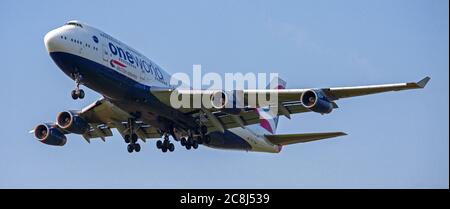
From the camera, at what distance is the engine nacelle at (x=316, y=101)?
41.4 m

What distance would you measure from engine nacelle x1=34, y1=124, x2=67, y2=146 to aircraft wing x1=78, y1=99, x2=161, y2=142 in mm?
2015

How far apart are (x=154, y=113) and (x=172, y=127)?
266 centimetres

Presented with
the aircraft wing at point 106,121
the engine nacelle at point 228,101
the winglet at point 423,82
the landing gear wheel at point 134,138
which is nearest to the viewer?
the winglet at point 423,82

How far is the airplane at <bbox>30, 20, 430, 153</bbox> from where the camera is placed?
40250 millimetres

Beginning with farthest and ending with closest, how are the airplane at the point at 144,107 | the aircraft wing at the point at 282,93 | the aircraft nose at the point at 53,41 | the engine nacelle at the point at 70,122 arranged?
the engine nacelle at the point at 70,122 < the aircraft wing at the point at 282,93 < the airplane at the point at 144,107 < the aircraft nose at the point at 53,41

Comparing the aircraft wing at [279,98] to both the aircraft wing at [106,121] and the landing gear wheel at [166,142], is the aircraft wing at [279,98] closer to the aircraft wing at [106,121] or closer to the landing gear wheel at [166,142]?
the landing gear wheel at [166,142]

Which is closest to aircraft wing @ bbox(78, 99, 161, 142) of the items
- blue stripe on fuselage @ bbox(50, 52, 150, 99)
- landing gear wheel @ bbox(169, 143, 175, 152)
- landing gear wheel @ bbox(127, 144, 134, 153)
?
landing gear wheel @ bbox(127, 144, 134, 153)

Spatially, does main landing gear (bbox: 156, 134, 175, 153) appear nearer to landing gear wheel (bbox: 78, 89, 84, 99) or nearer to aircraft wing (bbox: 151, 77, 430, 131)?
aircraft wing (bbox: 151, 77, 430, 131)

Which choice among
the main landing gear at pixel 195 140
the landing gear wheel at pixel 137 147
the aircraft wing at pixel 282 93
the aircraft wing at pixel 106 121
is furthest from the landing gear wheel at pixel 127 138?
the aircraft wing at pixel 282 93

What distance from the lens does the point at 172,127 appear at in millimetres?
47188

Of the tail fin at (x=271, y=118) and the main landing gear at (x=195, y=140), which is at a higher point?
the tail fin at (x=271, y=118)
